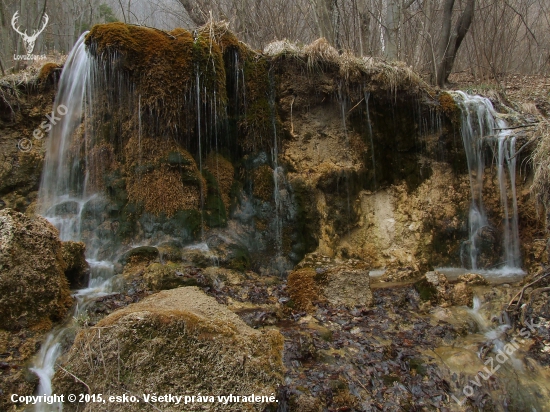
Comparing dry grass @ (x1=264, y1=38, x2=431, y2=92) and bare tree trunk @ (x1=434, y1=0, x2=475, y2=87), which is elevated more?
bare tree trunk @ (x1=434, y1=0, x2=475, y2=87)

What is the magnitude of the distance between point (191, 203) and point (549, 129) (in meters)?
5.86

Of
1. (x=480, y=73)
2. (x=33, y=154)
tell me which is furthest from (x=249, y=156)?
(x=480, y=73)

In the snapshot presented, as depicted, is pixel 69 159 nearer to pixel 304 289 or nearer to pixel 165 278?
pixel 165 278

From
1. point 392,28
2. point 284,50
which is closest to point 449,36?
point 392,28

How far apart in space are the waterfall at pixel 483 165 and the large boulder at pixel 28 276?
257 inches

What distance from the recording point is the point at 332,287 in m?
5.25

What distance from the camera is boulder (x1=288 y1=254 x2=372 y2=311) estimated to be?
16.9 feet

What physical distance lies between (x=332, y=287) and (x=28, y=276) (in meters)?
3.56

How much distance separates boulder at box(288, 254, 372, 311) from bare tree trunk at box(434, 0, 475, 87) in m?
8.06

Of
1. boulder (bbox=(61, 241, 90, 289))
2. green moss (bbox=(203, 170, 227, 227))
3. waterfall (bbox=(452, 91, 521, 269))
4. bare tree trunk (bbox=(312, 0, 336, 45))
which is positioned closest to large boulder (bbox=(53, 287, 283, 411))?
boulder (bbox=(61, 241, 90, 289))

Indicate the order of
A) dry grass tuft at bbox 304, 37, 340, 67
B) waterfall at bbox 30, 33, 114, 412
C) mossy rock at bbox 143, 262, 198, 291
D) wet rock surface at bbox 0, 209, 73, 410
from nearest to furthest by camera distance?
wet rock surface at bbox 0, 209, 73, 410 < mossy rock at bbox 143, 262, 198, 291 < waterfall at bbox 30, 33, 114, 412 < dry grass tuft at bbox 304, 37, 340, 67

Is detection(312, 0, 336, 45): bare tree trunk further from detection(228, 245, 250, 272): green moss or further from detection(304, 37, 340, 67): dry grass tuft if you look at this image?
detection(228, 245, 250, 272): green moss

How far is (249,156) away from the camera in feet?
24.4

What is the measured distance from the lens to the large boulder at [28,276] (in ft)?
13.3
